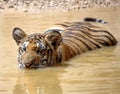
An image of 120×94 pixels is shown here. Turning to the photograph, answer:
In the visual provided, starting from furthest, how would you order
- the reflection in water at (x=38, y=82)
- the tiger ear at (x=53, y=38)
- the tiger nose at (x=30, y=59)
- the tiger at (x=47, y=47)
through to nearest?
the tiger ear at (x=53, y=38) < the tiger at (x=47, y=47) < the tiger nose at (x=30, y=59) < the reflection in water at (x=38, y=82)

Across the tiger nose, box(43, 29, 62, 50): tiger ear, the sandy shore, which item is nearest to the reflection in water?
the tiger nose

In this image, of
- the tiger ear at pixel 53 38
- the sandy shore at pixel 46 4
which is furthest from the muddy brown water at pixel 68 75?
the sandy shore at pixel 46 4

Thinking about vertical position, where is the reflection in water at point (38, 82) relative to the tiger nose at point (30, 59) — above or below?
below

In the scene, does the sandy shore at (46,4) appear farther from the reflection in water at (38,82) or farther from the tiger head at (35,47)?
the reflection in water at (38,82)

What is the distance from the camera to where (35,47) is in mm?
7383

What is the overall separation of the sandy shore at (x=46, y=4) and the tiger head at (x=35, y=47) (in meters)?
8.26

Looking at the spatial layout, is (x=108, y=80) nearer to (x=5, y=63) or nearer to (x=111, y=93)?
(x=111, y=93)

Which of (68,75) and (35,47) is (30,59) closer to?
(35,47)

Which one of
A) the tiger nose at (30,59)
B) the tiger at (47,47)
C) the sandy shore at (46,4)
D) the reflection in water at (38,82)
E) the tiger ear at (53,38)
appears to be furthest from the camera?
the sandy shore at (46,4)

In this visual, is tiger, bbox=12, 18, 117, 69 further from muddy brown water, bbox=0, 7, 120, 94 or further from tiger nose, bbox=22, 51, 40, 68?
muddy brown water, bbox=0, 7, 120, 94

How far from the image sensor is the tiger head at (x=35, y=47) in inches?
286

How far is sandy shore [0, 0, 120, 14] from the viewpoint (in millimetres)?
16264

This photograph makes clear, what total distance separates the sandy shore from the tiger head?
8258mm

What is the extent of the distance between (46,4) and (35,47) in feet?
33.2
